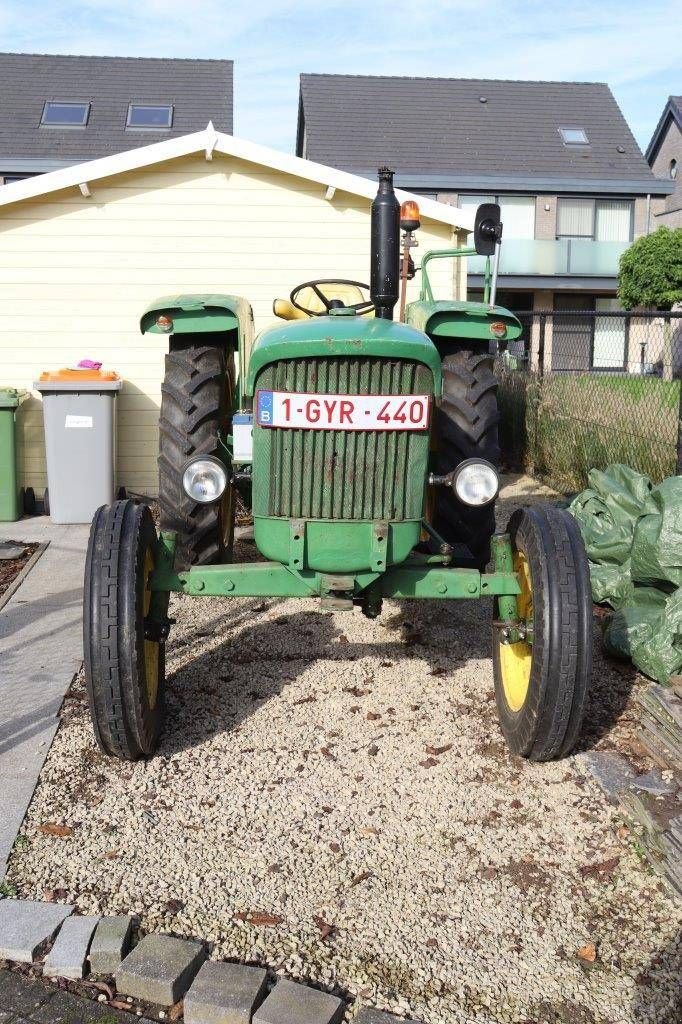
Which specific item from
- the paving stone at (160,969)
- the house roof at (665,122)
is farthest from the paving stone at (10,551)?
the house roof at (665,122)

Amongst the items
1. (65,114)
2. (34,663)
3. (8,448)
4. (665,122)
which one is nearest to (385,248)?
(34,663)

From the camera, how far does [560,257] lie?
2794 centimetres

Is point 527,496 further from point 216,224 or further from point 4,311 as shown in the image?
point 4,311

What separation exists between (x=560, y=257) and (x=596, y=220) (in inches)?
58.2

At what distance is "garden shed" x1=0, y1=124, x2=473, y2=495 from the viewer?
823 centimetres

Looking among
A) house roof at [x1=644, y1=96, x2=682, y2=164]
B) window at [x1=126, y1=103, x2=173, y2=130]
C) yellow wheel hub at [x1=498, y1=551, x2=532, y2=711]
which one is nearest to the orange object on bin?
yellow wheel hub at [x1=498, y1=551, x2=532, y2=711]

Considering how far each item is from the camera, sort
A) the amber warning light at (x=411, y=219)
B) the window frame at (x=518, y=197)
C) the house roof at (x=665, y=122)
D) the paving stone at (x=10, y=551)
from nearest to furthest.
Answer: the amber warning light at (x=411, y=219) < the paving stone at (x=10, y=551) < the window frame at (x=518, y=197) < the house roof at (x=665, y=122)

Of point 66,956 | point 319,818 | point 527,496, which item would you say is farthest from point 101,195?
point 66,956

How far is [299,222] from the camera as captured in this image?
845 cm

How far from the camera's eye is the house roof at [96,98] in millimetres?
22359

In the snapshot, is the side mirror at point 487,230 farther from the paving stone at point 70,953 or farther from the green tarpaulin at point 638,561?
the paving stone at point 70,953

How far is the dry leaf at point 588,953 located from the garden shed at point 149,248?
622cm

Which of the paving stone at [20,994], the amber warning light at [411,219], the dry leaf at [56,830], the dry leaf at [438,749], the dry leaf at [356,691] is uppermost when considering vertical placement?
the amber warning light at [411,219]

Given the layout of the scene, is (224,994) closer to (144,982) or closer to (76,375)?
(144,982)
